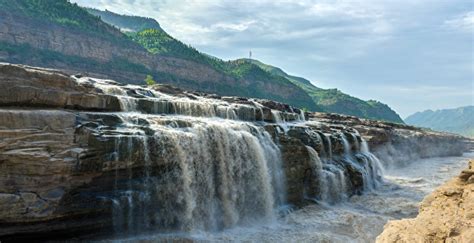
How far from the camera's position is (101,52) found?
3514 inches

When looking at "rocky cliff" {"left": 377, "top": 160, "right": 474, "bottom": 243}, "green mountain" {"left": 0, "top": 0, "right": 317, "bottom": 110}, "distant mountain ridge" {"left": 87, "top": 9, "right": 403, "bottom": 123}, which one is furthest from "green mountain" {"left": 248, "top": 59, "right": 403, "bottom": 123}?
"rocky cliff" {"left": 377, "top": 160, "right": 474, "bottom": 243}

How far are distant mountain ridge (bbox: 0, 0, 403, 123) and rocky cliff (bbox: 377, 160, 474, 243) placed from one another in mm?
74833


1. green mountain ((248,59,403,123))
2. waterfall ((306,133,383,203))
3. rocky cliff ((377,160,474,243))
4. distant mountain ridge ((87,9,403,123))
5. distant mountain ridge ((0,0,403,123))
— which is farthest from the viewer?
green mountain ((248,59,403,123))

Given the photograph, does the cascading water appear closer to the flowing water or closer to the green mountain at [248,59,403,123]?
the flowing water

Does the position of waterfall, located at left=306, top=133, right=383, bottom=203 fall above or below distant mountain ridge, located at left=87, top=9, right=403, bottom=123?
below

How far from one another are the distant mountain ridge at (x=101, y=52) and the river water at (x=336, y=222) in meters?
65.4

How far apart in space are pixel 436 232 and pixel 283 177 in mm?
16424

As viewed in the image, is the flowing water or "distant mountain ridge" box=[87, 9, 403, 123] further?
"distant mountain ridge" box=[87, 9, 403, 123]

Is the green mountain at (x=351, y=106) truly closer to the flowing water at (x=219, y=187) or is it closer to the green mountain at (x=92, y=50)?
the green mountain at (x=92, y=50)

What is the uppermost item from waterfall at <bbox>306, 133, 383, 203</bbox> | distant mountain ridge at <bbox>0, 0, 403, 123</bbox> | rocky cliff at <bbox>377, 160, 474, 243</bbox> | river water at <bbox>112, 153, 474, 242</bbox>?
distant mountain ridge at <bbox>0, 0, 403, 123</bbox>

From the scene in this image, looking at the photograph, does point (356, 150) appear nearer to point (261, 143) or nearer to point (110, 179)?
point (261, 143)

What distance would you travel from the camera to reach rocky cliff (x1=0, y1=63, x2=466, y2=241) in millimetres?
13266

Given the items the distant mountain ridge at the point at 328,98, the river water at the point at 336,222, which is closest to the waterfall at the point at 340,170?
the river water at the point at 336,222

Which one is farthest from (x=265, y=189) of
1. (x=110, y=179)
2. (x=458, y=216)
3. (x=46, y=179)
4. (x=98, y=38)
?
(x=98, y=38)
